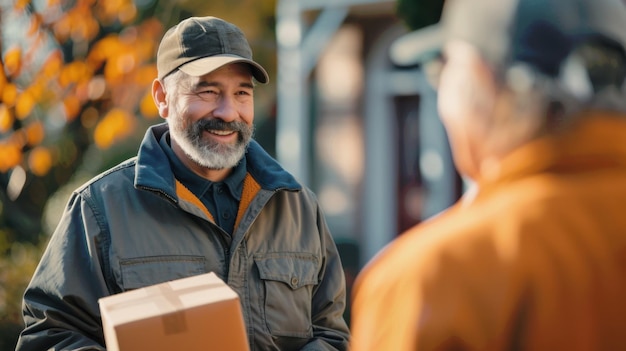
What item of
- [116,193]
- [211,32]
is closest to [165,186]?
[116,193]

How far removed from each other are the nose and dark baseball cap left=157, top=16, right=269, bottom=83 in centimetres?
13

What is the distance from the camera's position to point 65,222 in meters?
2.78

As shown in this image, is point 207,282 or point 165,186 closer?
point 207,282

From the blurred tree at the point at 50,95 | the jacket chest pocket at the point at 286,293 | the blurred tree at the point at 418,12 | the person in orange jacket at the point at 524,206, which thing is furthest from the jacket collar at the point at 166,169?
the blurred tree at the point at 418,12

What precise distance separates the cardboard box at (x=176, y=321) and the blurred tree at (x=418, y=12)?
4.60m

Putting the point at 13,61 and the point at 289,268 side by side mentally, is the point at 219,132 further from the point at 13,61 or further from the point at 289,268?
the point at 13,61

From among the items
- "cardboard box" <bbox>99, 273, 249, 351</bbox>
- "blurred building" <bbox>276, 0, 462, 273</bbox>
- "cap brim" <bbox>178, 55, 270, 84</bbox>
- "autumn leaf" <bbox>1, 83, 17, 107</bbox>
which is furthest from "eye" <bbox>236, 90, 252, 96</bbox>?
"blurred building" <bbox>276, 0, 462, 273</bbox>

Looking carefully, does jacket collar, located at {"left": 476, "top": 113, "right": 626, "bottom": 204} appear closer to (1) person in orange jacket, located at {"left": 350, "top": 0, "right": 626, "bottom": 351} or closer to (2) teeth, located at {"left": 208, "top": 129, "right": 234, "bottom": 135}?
(1) person in orange jacket, located at {"left": 350, "top": 0, "right": 626, "bottom": 351}

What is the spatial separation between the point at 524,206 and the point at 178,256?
1772 mm

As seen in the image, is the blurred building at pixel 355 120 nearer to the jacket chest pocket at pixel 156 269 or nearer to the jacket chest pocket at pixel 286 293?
the jacket chest pocket at pixel 286 293

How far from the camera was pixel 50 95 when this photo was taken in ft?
21.8

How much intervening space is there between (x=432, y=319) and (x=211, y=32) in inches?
83.2

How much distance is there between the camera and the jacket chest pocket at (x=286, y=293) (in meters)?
2.88

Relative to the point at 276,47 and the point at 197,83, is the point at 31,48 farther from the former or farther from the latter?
the point at 197,83
